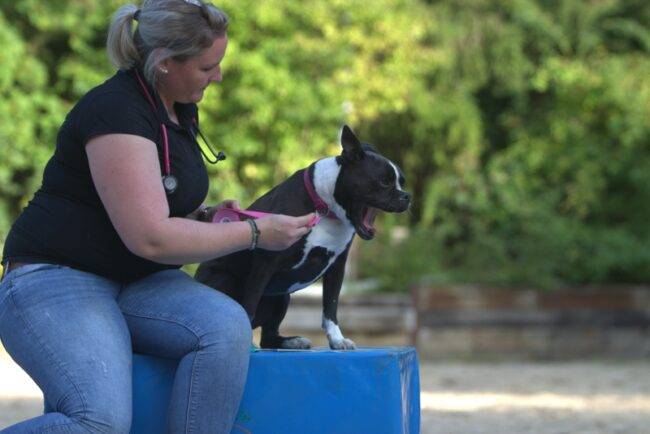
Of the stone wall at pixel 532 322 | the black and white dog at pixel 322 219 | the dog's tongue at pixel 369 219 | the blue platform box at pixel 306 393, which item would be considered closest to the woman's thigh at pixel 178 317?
the blue platform box at pixel 306 393

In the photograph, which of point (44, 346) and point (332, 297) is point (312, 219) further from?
point (44, 346)

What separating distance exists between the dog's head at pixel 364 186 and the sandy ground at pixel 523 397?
328 centimetres

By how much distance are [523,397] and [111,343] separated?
6.39 m

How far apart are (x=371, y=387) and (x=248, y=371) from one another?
1.14ft

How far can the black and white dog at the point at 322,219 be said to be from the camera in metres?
3.74

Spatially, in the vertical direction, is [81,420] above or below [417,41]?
below

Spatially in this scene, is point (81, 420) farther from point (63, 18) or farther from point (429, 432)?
point (63, 18)

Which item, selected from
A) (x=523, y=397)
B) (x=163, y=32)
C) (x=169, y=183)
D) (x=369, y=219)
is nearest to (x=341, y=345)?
(x=369, y=219)

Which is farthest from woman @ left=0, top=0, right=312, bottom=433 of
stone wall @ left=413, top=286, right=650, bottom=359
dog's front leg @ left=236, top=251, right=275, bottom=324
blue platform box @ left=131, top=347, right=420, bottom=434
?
stone wall @ left=413, top=286, right=650, bottom=359

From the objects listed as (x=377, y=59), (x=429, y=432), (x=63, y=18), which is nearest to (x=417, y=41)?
(x=377, y=59)

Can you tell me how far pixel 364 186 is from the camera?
3.79 meters

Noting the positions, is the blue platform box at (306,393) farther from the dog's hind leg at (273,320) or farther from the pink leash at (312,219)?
the dog's hind leg at (273,320)

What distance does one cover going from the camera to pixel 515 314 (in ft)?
42.9

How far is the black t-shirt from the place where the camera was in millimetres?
3314
